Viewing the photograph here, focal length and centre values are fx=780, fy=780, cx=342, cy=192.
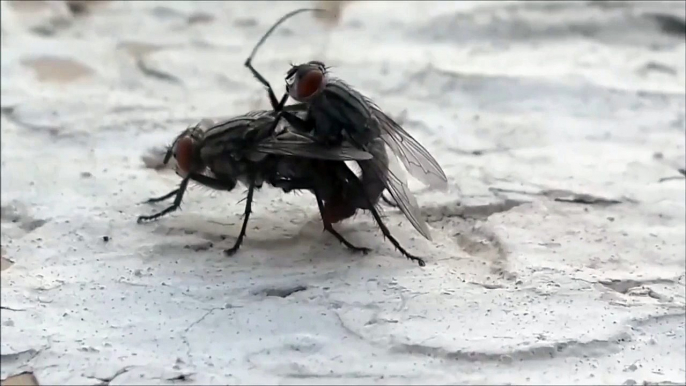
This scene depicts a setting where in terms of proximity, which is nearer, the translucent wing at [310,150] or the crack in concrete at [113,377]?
the crack in concrete at [113,377]

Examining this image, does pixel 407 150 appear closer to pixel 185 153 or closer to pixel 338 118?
pixel 338 118

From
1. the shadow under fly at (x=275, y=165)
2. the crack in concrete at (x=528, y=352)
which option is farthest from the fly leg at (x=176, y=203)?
the crack in concrete at (x=528, y=352)

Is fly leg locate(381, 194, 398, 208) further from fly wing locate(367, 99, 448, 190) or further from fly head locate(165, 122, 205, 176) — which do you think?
fly head locate(165, 122, 205, 176)

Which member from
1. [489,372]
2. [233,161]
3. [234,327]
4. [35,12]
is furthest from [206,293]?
[35,12]

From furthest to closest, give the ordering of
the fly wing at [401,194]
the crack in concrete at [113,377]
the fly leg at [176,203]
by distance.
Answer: the fly leg at [176,203]
the fly wing at [401,194]
the crack in concrete at [113,377]

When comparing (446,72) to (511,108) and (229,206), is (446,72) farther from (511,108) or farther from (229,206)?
(229,206)

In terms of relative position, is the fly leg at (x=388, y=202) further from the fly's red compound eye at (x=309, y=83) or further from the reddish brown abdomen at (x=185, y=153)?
the reddish brown abdomen at (x=185, y=153)

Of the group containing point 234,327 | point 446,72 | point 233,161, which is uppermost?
point 446,72
